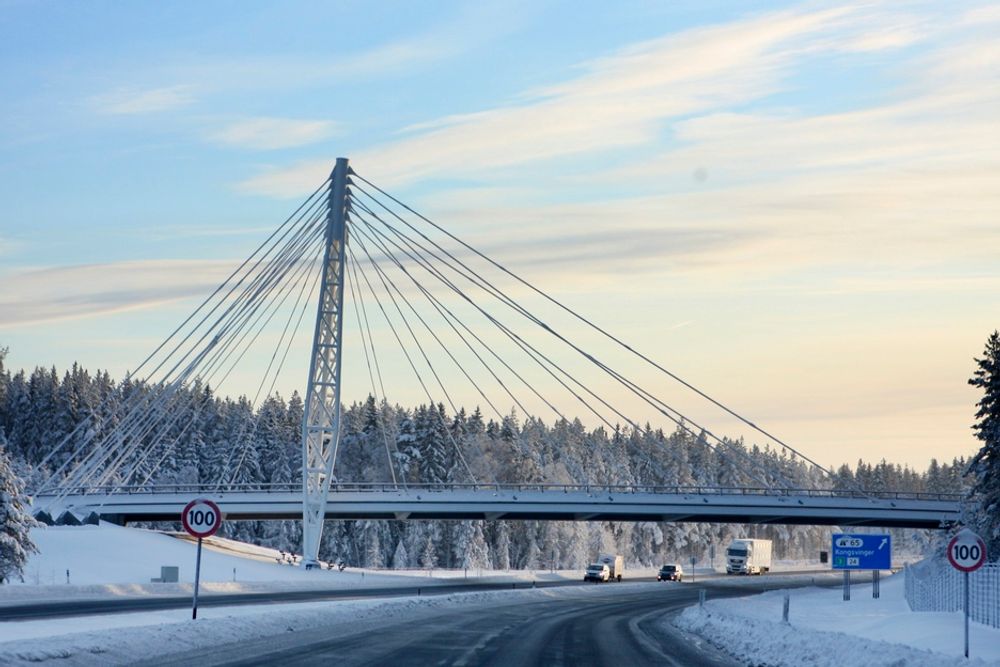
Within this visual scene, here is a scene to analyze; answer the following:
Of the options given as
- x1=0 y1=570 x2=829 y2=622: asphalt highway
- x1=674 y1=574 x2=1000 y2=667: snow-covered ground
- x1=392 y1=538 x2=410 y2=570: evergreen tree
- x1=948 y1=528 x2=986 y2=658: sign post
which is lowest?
x1=392 y1=538 x2=410 y2=570: evergreen tree

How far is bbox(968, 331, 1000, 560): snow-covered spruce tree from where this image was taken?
61438 millimetres

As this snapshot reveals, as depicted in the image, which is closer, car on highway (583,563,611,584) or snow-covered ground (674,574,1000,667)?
snow-covered ground (674,574,1000,667)

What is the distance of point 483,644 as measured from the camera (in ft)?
106

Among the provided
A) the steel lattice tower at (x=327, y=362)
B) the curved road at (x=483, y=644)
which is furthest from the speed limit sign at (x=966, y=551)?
the steel lattice tower at (x=327, y=362)

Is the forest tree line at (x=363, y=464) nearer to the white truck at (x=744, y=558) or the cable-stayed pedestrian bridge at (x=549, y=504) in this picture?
the white truck at (x=744, y=558)

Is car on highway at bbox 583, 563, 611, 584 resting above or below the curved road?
below

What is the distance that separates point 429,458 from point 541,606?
9060 cm

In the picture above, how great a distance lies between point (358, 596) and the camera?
64438 millimetres

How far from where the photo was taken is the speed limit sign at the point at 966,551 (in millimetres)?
26484

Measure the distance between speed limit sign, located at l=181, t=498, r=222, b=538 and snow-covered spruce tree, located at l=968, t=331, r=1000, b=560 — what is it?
1673 inches

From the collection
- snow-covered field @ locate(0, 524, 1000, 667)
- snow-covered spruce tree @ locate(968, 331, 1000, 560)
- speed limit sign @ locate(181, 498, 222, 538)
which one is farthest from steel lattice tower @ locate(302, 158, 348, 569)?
speed limit sign @ locate(181, 498, 222, 538)

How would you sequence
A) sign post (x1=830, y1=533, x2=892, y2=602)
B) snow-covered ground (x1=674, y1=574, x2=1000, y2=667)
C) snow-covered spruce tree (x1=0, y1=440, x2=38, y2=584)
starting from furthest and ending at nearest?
sign post (x1=830, y1=533, x2=892, y2=602), snow-covered spruce tree (x1=0, y1=440, x2=38, y2=584), snow-covered ground (x1=674, y1=574, x2=1000, y2=667)

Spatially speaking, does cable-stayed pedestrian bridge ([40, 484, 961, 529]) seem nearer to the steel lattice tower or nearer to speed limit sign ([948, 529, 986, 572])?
the steel lattice tower

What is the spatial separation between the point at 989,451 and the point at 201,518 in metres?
45.2
